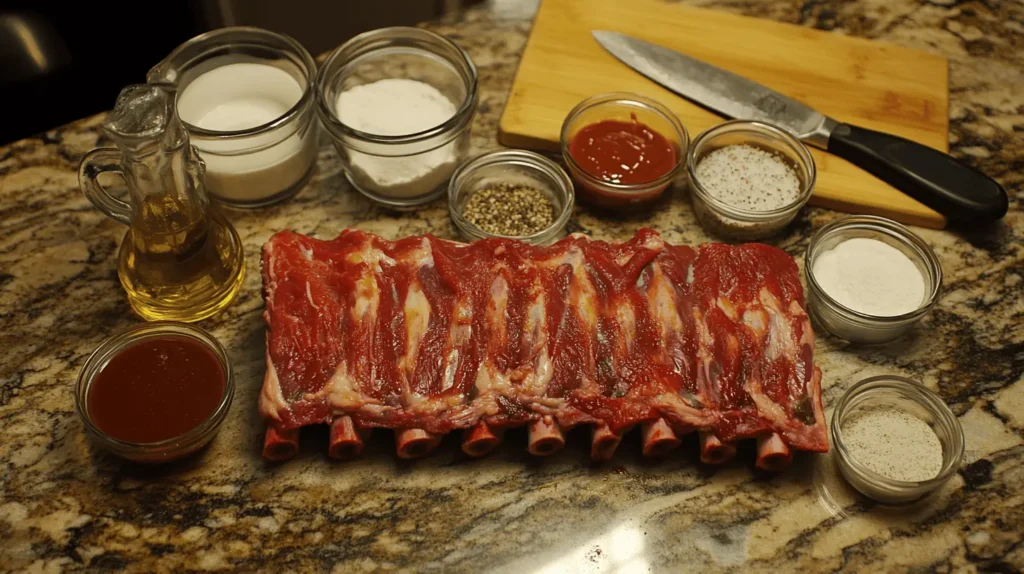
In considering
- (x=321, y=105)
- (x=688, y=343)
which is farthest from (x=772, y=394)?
(x=321, y=105)

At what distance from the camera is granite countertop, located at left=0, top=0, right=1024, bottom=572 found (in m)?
2.87

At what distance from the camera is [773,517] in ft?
9.73

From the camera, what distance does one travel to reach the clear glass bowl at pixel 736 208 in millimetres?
3459

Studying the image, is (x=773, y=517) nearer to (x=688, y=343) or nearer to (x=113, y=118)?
(x=688, y=343)

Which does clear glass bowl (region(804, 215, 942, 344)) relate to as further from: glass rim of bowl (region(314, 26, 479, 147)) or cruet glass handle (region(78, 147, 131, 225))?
cruet glass handle (region(78, 147, 131, 225))

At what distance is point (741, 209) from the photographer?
3.44 meters

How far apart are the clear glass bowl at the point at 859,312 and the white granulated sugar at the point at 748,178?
21cm

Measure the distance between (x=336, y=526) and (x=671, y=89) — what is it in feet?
7.32

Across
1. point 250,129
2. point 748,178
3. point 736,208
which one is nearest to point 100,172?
point 250,129

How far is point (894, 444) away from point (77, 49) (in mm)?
3781

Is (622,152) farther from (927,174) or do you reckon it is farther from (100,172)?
(100,172)

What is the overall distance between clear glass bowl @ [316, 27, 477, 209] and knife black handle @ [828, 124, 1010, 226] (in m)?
1.48

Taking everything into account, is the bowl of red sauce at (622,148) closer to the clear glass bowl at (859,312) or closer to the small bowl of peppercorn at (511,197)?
the small bowl of peppercorn at (511,197)

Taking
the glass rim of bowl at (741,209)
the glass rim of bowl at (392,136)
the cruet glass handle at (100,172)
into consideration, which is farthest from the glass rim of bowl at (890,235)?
the cruet glass handle at (100,172)
